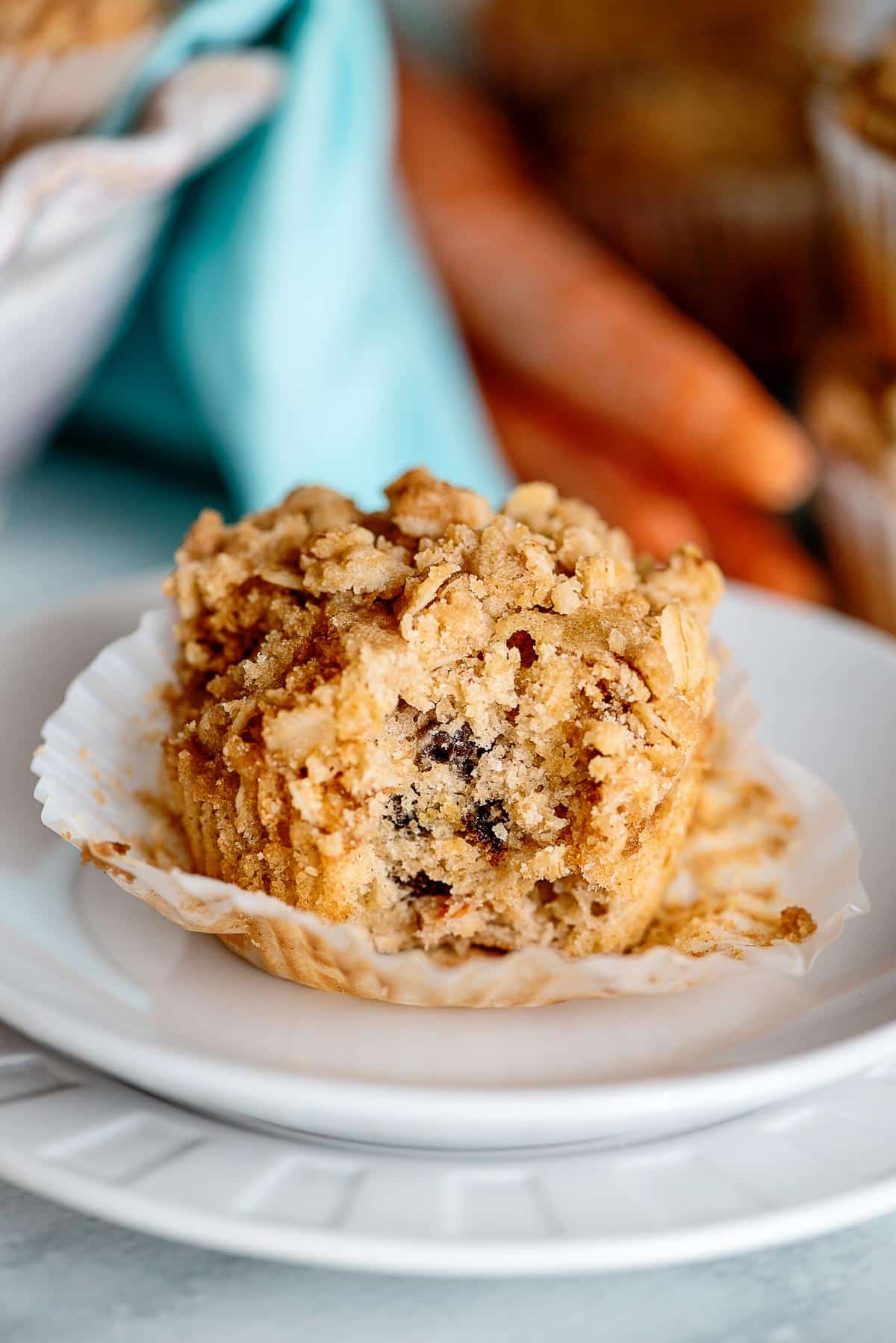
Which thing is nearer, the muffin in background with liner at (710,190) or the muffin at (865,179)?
the muffin at (865,179)

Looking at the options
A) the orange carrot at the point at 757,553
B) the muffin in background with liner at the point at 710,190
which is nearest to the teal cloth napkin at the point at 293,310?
the orange carrot at the point at 757,553

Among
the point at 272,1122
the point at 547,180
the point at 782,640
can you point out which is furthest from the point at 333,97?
the point at 272,1122

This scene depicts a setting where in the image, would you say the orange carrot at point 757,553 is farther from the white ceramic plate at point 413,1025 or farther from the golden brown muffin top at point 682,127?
the white ceramic plate at point 413,1025

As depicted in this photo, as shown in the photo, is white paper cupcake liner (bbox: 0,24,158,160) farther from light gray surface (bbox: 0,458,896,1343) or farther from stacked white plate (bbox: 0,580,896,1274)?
light gray surface (bbox: 0,458,896,1343)

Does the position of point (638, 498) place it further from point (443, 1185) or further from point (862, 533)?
point (443, 1185)

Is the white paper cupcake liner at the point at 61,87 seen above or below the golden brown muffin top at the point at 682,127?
above

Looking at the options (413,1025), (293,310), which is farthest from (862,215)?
(413,1025)

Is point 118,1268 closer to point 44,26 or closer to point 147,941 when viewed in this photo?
point 147,941
